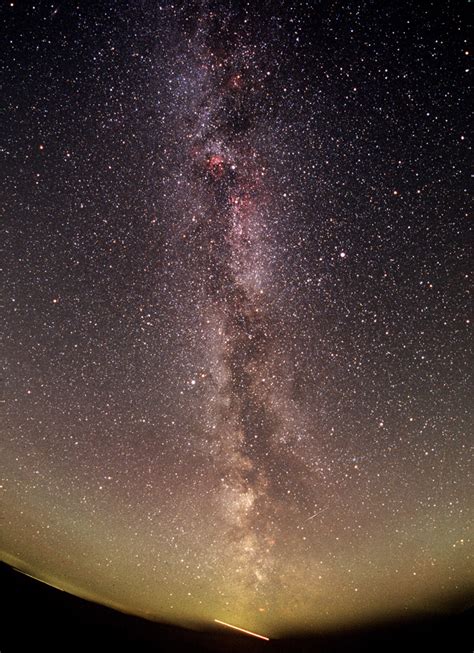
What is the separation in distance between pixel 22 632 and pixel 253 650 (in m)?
27.0

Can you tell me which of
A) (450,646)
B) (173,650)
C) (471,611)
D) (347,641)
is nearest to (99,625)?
(173,650)

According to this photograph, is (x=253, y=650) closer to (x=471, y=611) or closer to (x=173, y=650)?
(x=471, y=611)

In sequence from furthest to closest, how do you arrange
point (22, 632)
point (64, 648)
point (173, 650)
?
1. point (173, 650)
2. point (64, 648)
3. point (22, 632)

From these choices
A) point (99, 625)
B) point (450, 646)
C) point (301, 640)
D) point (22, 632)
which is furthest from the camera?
point (301, 640)

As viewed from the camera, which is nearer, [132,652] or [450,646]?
[132,652]

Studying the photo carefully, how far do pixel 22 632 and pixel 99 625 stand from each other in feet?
10.6

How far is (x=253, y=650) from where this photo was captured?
2464 centimetres

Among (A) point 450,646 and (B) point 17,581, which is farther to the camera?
(A) point 450,646

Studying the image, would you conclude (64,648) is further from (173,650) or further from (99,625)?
(173,650)

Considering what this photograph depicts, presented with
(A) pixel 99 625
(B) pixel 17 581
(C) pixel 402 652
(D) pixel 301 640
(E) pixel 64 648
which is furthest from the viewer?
(D) pixel 301 640

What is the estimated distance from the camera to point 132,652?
25.5 feet

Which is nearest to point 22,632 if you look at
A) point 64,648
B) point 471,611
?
point 64,648

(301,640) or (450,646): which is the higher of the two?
(450,646)

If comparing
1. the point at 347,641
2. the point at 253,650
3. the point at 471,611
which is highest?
the point at 471,611
